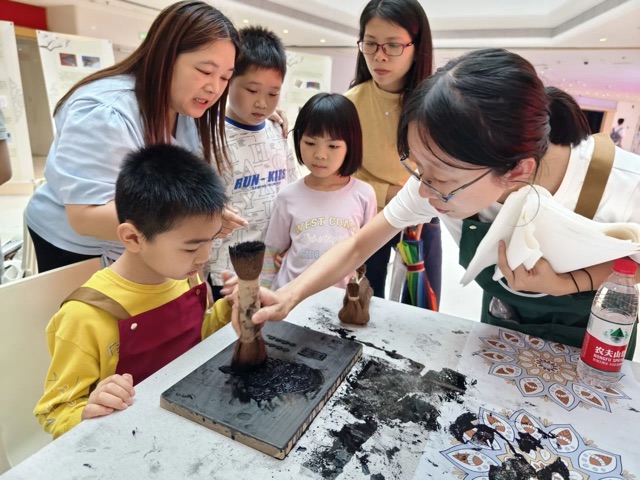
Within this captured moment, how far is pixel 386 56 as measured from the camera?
5.25 feet

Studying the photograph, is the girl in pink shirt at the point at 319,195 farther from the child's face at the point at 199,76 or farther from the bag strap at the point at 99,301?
the bag strap at the point at 99,301

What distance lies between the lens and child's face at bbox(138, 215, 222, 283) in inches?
35.7

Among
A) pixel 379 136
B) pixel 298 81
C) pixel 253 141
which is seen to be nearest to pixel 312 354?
pixel 253 141

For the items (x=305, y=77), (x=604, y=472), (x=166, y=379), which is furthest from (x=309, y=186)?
(x=305, y=77)

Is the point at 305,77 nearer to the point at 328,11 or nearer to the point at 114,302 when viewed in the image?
the point at 328,11

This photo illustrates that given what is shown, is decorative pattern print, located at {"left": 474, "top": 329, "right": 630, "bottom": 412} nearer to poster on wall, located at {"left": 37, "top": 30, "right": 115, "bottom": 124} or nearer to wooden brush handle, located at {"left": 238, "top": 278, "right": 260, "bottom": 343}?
wooden brush handle, located at {"left": 238, "top": 278, "right": 260, "bottom": 343}

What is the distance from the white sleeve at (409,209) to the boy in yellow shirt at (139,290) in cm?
44

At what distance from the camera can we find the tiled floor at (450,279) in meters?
2.86

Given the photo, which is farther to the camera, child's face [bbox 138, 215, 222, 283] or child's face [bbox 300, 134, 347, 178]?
child's face [bbox 300, 134, 347, 178]

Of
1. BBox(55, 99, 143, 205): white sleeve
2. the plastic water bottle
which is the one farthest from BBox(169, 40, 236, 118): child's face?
the plastic water bottle

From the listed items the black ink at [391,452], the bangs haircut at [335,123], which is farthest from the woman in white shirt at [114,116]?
the black ink at [391,452]

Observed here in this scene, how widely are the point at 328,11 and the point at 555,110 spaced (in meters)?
6.79

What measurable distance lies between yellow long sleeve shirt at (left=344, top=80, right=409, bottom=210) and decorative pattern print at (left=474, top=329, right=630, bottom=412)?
0.85m

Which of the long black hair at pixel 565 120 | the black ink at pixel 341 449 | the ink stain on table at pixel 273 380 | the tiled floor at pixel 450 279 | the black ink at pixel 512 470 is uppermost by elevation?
the long black hair at pixel 565 120
